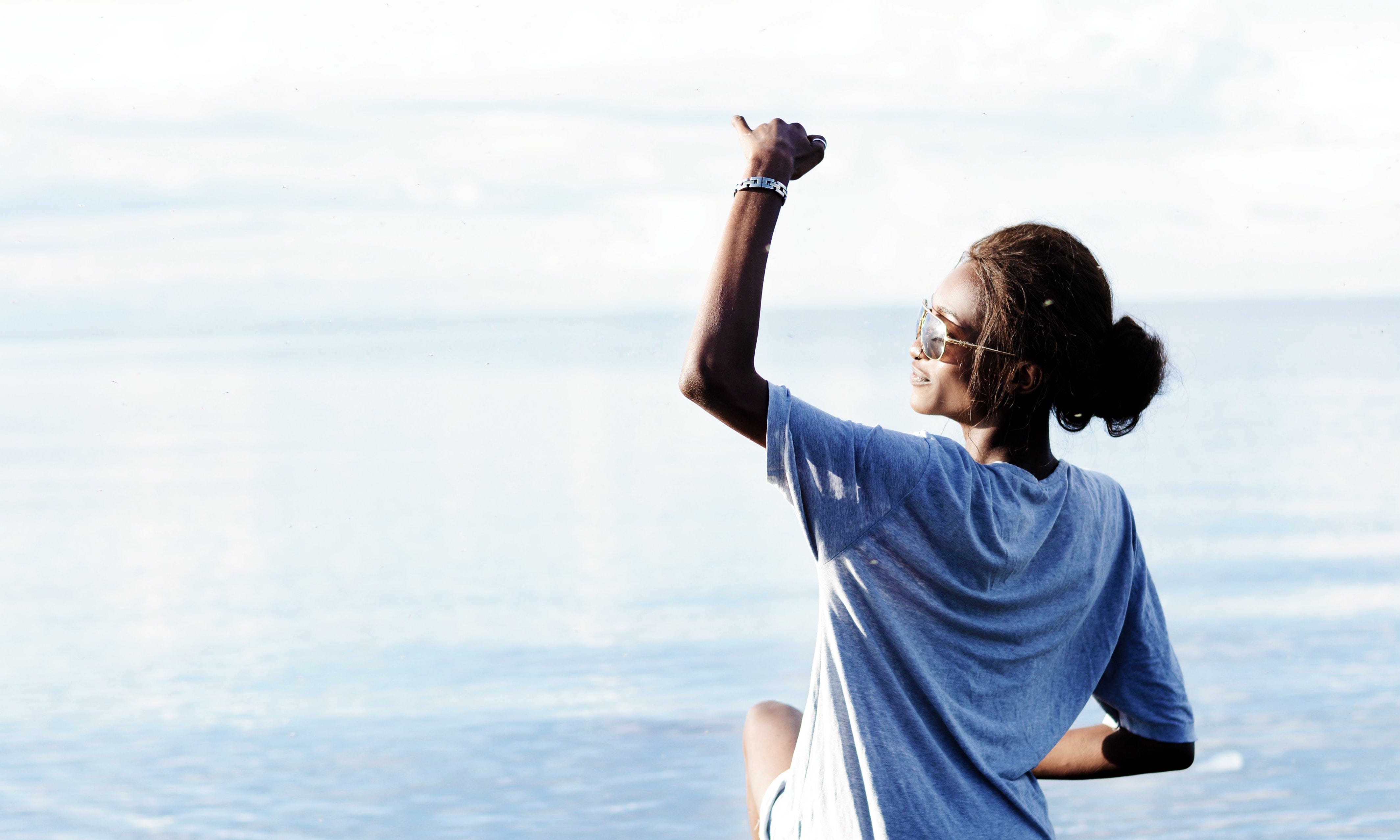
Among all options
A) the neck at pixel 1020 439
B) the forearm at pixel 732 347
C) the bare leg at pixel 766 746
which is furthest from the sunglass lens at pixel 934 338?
the bare leg at pixel 766 746

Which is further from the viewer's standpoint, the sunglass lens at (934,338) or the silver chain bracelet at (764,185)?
the sunglass lens at (934,338)

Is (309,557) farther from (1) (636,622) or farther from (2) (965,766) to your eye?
(2) (965,766)

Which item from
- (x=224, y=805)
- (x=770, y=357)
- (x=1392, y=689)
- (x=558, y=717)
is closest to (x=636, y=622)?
(x=558, y=717)

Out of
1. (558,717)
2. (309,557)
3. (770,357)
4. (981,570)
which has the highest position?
(770,357)

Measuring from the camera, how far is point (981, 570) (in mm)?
1524

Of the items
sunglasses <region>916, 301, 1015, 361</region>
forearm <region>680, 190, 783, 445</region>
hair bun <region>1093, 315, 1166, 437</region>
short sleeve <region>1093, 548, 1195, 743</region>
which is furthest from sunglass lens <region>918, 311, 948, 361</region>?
short sleeve <region>1093, 548, 1195, 743</region>

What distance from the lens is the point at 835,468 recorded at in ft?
4.51

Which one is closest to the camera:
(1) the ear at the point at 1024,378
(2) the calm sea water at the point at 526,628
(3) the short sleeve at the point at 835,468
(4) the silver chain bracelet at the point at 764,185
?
(3) the short sleeve at the point at 835,468

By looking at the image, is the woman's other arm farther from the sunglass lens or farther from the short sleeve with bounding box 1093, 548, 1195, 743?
the sunglass lens

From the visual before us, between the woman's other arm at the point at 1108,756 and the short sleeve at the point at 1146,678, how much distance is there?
16mm

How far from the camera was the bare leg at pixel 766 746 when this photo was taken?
1.93 m

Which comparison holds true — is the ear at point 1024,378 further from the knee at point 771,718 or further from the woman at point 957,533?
the knee at point 771,718

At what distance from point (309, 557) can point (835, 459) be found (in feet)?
36.6

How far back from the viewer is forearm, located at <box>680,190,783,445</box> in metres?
1.37
